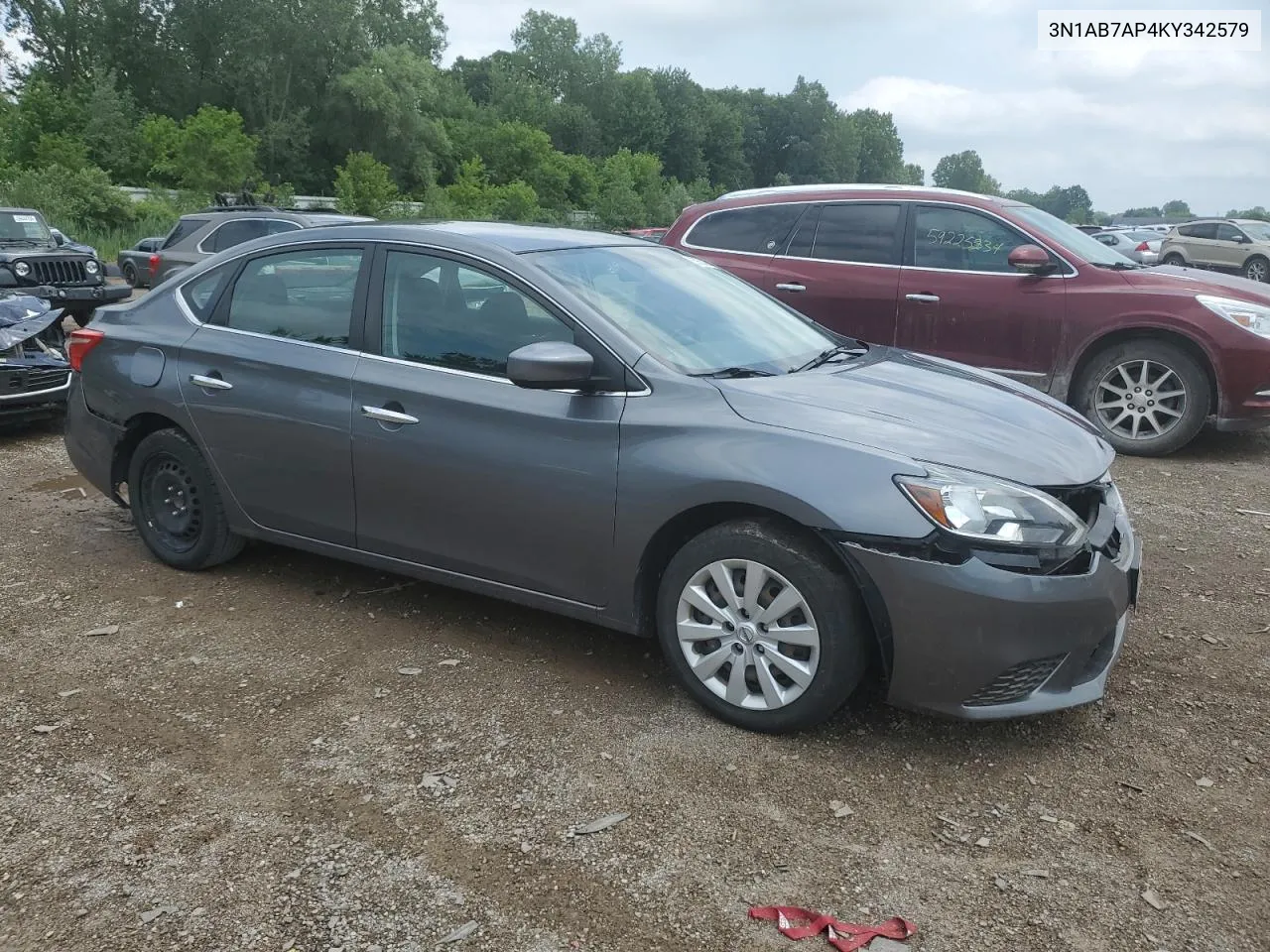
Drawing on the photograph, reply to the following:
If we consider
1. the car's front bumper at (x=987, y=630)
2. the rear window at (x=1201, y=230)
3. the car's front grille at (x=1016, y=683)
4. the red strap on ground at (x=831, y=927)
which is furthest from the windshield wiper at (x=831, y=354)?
the rear window at (x=1201, y=230)

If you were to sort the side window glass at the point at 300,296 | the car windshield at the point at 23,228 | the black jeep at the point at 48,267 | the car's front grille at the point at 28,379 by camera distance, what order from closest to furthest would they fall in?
the side window glass at the point at 300,296 → the car's front grille at the point at 28,379 → the black jeep at the point at 48,267 → the car windshield at the point at 23,228

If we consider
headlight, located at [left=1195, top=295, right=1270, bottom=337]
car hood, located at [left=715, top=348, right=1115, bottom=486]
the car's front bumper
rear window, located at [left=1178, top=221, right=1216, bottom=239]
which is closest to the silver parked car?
rear window, located at [left=1178, top=221, right=1216, bottom=239]

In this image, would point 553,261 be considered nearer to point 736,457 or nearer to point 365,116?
point 736,457

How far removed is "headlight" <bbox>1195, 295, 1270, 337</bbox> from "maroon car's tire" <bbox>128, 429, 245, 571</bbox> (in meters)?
6.17

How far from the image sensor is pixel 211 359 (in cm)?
455

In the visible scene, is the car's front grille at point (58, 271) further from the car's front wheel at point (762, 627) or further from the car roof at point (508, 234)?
the car's front wheel at point (762, 627)

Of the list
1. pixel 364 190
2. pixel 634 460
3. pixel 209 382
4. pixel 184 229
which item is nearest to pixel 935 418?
pixel 634 460

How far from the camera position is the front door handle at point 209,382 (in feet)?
14.6

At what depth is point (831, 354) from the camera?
432 cm

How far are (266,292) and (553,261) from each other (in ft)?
4.52

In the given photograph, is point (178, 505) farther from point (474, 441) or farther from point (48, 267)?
point (48, 267)

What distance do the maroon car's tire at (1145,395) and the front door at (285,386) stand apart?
5133mm

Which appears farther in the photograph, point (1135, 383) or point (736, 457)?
point (1135, 383)

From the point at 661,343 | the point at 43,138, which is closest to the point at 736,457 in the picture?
the point at 661,343
